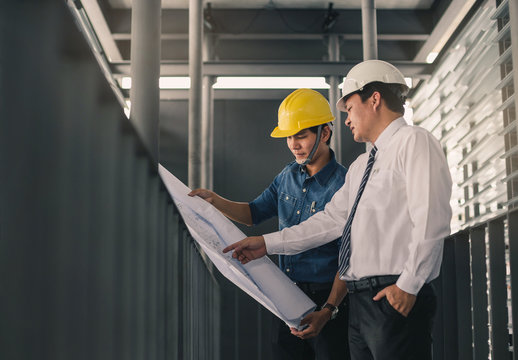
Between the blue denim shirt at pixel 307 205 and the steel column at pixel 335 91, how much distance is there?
503 centimetres

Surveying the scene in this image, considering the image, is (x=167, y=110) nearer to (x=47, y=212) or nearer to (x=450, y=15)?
(x=450, y=15)

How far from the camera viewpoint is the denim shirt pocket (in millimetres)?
3811

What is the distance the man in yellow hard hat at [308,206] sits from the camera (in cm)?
348

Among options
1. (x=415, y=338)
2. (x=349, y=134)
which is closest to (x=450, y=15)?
(x=349, y=134)

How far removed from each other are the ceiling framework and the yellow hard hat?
4.99 metres

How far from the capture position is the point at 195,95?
7789 mm

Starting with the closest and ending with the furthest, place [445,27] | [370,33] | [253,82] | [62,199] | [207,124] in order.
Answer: [62,199] < [370,33] < [445,27] < [207,124] < [253,82]

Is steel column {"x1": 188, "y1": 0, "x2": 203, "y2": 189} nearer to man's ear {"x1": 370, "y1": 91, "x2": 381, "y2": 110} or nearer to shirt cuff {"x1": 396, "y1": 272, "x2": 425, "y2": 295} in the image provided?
man's ear {"x1": 370, "y1": 91, "x2": 381, "y2": 110}

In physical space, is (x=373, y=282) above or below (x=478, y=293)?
above

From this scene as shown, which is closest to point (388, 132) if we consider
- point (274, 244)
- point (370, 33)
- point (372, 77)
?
point (372, 77)

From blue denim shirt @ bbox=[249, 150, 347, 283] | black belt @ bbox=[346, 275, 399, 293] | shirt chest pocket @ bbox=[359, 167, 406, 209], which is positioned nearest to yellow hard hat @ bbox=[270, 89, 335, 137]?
blue denim shirt @ bbox=[249, 150, 347, 283]

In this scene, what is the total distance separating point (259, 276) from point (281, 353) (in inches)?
19.9

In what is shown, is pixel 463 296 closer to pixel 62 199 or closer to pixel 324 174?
pixel 324 174

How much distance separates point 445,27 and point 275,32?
2.38 m
